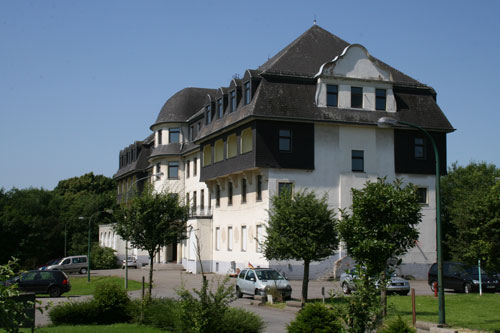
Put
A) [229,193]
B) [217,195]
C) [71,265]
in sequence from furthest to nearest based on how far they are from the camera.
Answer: [71,265], [217,195], [229,193]

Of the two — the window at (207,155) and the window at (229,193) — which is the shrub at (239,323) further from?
the window at (207,155)

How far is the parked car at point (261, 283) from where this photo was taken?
97.3 feet

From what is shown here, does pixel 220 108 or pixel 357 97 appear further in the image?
pixel 220 108

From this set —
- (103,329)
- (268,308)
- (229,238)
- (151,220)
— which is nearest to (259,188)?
(229,238)

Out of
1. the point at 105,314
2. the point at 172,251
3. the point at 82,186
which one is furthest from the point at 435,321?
the point at 82,186

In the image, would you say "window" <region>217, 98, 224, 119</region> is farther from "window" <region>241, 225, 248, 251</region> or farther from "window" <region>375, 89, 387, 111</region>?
"window" <region>375, 89, 387, 111</region>

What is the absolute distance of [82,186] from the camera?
108m

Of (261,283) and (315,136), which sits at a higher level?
(315,136)

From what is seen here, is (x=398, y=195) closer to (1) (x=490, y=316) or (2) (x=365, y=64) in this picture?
(1) (x=490, y=316)

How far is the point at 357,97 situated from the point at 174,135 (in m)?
24.6

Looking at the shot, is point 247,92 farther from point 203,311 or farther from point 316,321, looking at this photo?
point 316,321

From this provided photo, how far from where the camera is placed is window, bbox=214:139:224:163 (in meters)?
49.6

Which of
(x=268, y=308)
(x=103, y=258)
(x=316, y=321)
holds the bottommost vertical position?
(x=103, y=258)

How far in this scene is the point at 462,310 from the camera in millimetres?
23938
